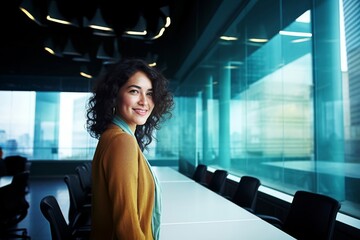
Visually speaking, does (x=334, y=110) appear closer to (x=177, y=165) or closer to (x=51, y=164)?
(x=177, y=165)

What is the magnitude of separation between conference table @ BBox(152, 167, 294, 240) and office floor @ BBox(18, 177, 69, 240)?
245cm

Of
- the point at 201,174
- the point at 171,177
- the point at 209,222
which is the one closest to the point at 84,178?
the point at 171,177

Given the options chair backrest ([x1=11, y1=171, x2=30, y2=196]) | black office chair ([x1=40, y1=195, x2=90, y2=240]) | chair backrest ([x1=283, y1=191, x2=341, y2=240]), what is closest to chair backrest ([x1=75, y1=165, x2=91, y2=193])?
chair backrest ([x1=11, y1=171, x2=30, y2=196])

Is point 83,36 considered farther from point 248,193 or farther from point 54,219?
point 54,219

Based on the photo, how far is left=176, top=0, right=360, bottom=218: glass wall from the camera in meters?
2.32

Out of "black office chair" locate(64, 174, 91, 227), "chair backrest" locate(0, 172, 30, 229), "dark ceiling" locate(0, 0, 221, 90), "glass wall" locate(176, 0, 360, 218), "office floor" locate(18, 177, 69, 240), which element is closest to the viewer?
"glass wall" locate(176, 0, 360, 218)

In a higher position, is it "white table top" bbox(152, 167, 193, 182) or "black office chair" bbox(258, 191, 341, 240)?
"black office chair" bbox(258, 191, 341, 240)

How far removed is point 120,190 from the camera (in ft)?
2.97

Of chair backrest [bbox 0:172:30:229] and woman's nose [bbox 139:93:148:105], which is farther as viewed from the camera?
chair backrest [bbox 0:172:30:229]

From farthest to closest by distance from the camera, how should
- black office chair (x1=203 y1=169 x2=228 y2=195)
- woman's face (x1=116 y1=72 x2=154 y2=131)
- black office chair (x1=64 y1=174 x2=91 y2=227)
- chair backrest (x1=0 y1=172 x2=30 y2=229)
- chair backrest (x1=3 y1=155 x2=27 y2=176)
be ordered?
chair backrest (x1=3 y1=155 x2=27 y2=176) → black office chair (x1=203 y1=169 x2=228 y2=195) → chair backrest (x1=0 y1=172 x2=30 y2=229) → black office chair (x1=64 y1=174 x2=91 y2=227) → woman's face (x1=116 y1=72 x2=154 y2=131)

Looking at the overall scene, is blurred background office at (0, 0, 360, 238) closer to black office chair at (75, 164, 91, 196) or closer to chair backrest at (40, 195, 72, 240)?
black office chair at (75, 164, 91, 196)

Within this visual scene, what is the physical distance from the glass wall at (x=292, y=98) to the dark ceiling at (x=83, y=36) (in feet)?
3.71

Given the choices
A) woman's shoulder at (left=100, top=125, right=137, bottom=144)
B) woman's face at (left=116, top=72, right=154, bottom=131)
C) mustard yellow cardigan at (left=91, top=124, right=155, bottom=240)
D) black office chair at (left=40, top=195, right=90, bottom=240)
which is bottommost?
black office chair at (left=40, top=195, right=90, bottom=240)

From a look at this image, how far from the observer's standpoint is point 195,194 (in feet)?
9.32
